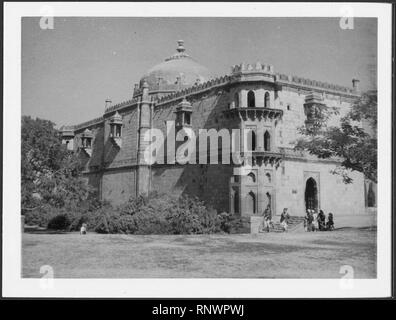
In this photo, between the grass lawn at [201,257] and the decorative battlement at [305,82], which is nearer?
the grass lawn at [201,257]

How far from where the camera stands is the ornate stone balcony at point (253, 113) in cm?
1582

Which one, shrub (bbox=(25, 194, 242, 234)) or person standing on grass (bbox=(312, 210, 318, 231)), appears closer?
shrub (bbox=(25, 194, 242, 234))

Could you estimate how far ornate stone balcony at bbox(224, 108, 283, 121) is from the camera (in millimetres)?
15820

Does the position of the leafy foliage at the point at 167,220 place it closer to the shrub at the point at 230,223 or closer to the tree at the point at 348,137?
the shrub at the point at 230,223

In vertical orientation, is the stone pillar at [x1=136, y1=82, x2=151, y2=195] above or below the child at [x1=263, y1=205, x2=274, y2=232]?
above

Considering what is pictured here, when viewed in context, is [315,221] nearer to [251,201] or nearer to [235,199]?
[251,201]

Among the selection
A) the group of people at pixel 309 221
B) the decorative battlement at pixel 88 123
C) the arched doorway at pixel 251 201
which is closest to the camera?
the group of people at pixel 309 221

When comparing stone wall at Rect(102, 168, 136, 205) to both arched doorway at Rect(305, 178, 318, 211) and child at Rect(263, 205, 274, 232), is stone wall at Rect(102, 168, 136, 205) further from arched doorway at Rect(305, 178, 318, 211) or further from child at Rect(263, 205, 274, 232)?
arched doorway at Rect(305, 178, 318, 211)

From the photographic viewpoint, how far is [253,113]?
1587 cm

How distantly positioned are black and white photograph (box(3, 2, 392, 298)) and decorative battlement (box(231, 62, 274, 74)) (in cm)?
7

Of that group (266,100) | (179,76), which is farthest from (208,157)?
(179,76)

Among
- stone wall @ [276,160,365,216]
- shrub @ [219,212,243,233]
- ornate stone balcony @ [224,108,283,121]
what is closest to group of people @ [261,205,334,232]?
stone wall @ [276,160,365,216]

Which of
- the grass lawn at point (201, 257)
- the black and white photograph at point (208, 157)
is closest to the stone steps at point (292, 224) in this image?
the black and white photograph at point (208, 157)

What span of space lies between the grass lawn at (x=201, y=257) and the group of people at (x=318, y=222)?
1.44m
